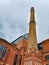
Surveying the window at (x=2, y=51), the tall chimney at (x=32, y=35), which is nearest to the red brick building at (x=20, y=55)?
the window at (x=2, y=51)

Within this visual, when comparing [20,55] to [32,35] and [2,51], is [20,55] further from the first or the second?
[32,35]

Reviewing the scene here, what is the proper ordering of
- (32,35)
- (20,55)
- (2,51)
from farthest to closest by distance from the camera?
(32,35) < (20,55) < (2,51)

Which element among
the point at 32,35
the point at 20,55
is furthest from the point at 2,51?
the point at 32,35

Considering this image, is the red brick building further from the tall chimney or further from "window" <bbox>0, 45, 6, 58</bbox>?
the tall chimney

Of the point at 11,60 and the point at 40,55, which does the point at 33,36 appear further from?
the point at 11,60

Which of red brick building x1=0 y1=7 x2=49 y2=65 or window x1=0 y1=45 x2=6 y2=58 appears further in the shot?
red brick building x1=0 y1=7 x2=49 y2=65

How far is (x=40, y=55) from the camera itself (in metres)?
28.2

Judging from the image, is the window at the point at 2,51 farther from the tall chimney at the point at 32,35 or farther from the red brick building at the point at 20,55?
the tall chimney at the point at 32,35

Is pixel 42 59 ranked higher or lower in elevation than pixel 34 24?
lower

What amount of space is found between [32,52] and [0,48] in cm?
753

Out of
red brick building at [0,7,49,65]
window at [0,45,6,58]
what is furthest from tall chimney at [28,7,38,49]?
window at [0,45,6,58]

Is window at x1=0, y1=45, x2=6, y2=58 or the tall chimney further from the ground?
the tall chimney

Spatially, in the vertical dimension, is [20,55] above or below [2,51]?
below

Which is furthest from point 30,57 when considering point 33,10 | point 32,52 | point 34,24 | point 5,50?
point 33,10
